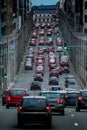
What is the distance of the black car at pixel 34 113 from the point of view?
28.2m

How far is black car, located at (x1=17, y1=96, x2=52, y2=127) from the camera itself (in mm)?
28219

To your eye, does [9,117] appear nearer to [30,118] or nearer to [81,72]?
[30,118]

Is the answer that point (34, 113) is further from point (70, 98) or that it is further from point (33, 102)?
point (70, 98)

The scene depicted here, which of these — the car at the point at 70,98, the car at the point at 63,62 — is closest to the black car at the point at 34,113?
the car at the point at 70,98

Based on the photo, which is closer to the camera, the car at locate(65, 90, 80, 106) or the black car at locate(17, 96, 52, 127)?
the black car at locate(17, 96, 52, 127)

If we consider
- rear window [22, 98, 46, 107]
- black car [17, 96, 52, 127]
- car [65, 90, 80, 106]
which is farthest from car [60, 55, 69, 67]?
black car [17, 96, 52, 127]

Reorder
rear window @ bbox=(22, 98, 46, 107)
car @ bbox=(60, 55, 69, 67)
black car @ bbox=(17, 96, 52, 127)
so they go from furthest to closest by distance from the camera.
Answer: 1. car @ bbox=(60, 55, 69, 67)
2. rear window @ bbox=(22, 98, 46, 107)
3. black car @ bbox=(17, 96, 52, 127)

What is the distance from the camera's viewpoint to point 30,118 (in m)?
28.2

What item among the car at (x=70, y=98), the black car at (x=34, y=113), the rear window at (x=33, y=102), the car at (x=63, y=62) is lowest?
the car at (x=63, y=62)

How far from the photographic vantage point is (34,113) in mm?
28250

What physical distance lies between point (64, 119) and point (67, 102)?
16.3 m

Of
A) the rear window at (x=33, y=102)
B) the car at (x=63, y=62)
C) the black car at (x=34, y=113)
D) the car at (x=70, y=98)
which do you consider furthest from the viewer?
the car at (x=63, y=62)

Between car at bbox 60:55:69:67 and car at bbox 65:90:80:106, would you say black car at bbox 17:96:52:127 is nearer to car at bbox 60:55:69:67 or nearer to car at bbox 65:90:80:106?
car at bbox 65:90:80:106

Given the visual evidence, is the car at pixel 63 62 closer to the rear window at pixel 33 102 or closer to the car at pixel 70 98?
the car at pixel 70 98
